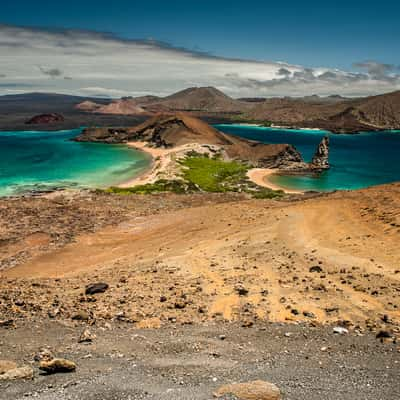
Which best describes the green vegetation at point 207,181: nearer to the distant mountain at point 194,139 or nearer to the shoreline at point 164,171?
the shoreline at point 164,171

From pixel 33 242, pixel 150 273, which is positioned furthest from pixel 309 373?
pixel 33 242

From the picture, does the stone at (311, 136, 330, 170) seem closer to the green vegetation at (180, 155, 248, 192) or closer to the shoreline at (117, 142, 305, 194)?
the shoreline at (117, 142, 305, 194)

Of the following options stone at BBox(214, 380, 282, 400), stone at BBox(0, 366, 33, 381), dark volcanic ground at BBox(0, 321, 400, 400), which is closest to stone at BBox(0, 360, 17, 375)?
stone at BBox(0, 366, 33, 381)

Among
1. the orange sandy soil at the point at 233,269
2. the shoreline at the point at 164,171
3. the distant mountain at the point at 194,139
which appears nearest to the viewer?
the orange sandy soil at the point at 233,269

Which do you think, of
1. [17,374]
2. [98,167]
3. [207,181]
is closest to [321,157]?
[207,181]

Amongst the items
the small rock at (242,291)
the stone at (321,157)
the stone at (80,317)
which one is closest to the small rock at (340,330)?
the small rock at (242,291)

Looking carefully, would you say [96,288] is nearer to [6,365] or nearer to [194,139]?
[6,365]

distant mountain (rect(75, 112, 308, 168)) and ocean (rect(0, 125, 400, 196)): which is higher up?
distant mountain (rect(75, 112, 308, 168))
